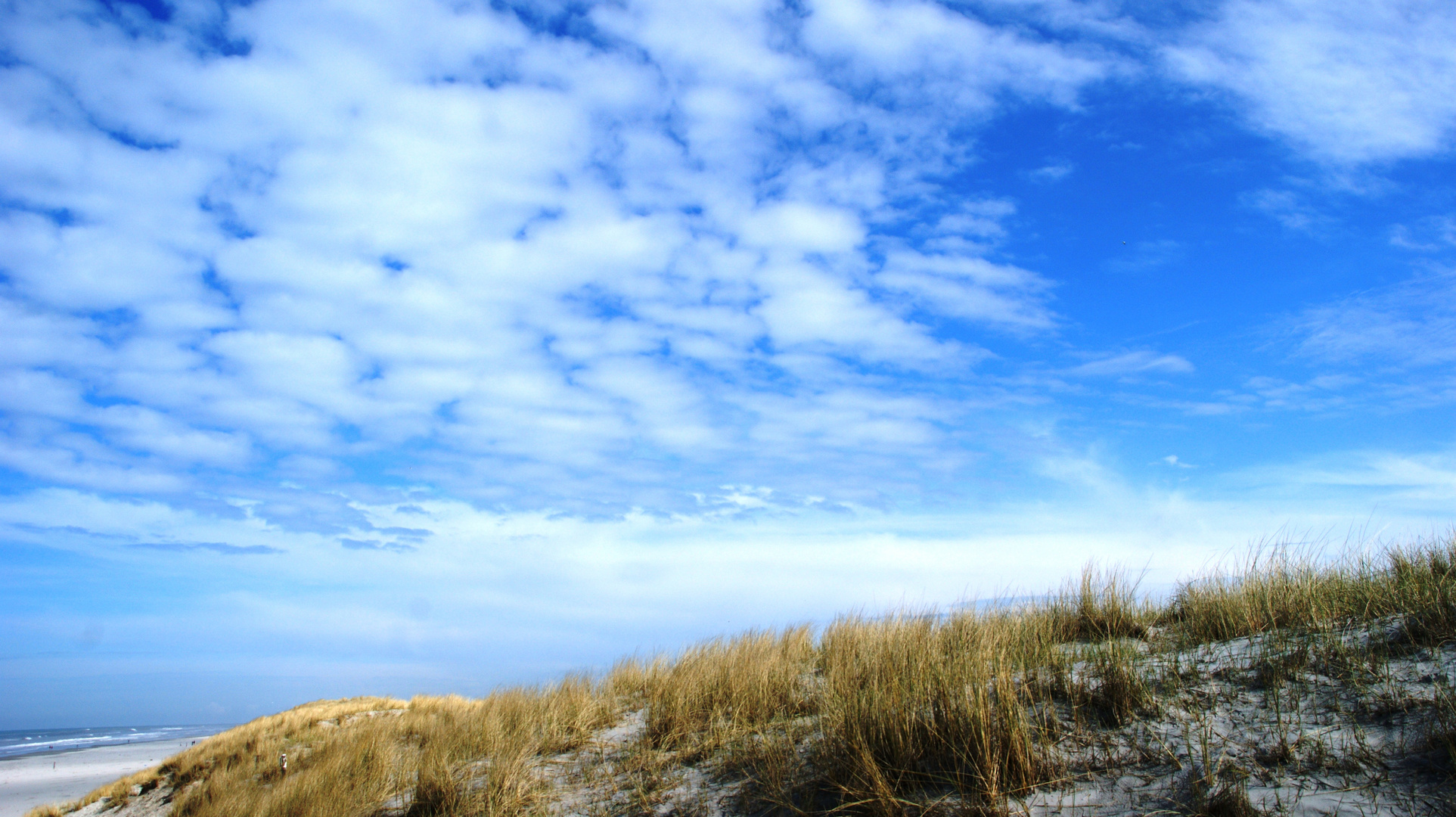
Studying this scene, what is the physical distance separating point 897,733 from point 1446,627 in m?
4.19

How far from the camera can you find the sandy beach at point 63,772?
24.1m

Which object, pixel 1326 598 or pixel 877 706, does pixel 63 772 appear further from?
pixel 1326 598

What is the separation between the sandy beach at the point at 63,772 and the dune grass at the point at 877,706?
20.1 m

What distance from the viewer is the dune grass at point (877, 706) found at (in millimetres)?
5000

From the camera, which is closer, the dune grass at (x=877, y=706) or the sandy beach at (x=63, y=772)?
the dune grass at (x=877, y=706)

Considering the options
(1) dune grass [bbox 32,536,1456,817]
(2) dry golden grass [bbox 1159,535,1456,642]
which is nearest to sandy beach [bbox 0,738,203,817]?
(1) dune grass [bbox 32,536,1456,817]

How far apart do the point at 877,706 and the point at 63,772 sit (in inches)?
1784

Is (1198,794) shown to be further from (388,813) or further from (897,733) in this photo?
(388,813)

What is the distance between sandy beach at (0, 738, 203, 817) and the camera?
24.1 metres

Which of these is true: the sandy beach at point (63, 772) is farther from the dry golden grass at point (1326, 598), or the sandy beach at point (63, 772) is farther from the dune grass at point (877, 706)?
the dry golden grass at point (1326, 598)

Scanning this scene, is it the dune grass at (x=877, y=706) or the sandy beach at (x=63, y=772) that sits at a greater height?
the dune grass at (x=877, y=706)

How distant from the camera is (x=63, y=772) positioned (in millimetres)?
33062

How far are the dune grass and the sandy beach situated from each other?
20137 millimetres

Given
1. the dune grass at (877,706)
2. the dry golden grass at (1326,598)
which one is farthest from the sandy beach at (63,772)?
the dry golden grass at (1326,598)
